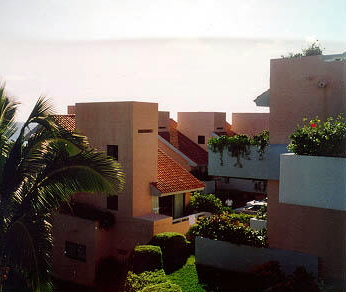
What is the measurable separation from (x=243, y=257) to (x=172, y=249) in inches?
181

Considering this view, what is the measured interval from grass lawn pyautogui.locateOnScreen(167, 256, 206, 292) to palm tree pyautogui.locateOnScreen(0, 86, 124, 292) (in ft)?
21.8

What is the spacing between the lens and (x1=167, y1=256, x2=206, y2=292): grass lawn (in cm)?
1517

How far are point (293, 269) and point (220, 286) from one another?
2.55 meters

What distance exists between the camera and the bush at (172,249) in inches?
746

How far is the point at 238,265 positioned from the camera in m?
15.5

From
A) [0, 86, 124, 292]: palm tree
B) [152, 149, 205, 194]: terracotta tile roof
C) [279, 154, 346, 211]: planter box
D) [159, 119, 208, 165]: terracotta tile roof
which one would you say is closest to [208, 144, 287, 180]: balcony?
[279, 154, 346, 211]: planter box

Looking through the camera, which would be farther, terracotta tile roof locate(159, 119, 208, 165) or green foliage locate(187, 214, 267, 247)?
terracotta tile roof locate(159, 119, 208, 165)

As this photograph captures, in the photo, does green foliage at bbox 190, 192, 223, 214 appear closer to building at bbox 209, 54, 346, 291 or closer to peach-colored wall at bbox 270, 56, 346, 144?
building at bbox 209, 54, 346, 291

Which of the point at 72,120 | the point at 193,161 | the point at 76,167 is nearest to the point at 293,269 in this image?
the point at 76,167

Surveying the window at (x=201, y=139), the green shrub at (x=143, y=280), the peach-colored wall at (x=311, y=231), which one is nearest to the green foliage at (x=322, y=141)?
the peach-colored wall at (x=311, y=231)

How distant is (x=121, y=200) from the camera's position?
21859 millimetres

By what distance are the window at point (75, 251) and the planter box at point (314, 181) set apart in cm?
1384

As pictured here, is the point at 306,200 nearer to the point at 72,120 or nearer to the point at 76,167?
the point at 76,167

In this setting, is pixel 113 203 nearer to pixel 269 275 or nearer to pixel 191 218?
pixel 191 218
